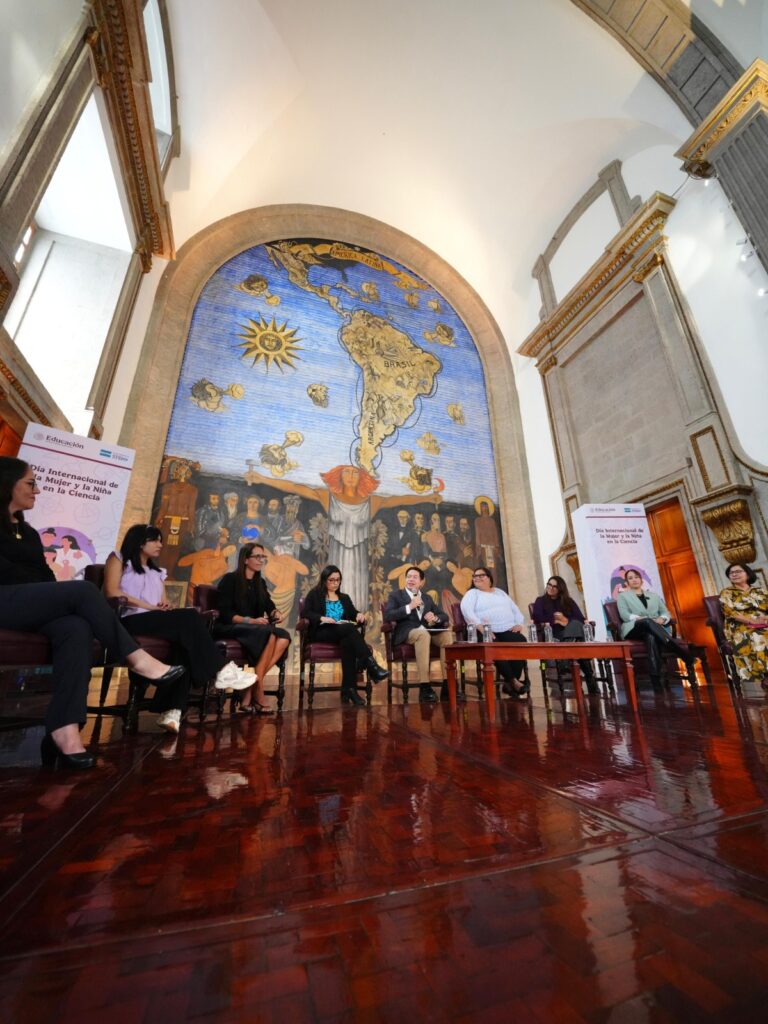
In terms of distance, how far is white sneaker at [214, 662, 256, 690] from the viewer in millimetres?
2238

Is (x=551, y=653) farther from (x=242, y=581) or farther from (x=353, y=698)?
(x=242, y=581)

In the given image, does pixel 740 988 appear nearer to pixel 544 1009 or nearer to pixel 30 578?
pixel 544 1009

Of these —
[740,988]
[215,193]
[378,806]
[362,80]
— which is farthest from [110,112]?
[740,988]

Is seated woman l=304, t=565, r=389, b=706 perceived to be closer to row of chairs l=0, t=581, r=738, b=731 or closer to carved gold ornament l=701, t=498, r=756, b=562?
row of chairs l=0, t=581, r=738, b=731

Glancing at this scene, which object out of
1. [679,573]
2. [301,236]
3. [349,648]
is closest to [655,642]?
[679,573]

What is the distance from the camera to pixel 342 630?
362 cm

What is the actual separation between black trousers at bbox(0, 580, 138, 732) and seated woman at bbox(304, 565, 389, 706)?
82.0 inches

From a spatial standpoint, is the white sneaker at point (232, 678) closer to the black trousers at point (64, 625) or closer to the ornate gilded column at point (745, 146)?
the black trousers at point (64, 625)

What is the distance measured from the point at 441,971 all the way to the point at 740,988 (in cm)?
27

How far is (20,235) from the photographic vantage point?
3.29 metres

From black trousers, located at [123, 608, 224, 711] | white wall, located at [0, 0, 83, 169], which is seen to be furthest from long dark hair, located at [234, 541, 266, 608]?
white wall, located at [0, 0, 83, 169]

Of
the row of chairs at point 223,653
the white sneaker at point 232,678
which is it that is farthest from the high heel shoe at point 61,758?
the white sneaker at point 232,678

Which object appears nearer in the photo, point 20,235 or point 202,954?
point 202,954

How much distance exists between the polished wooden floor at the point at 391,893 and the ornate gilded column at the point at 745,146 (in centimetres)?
635
